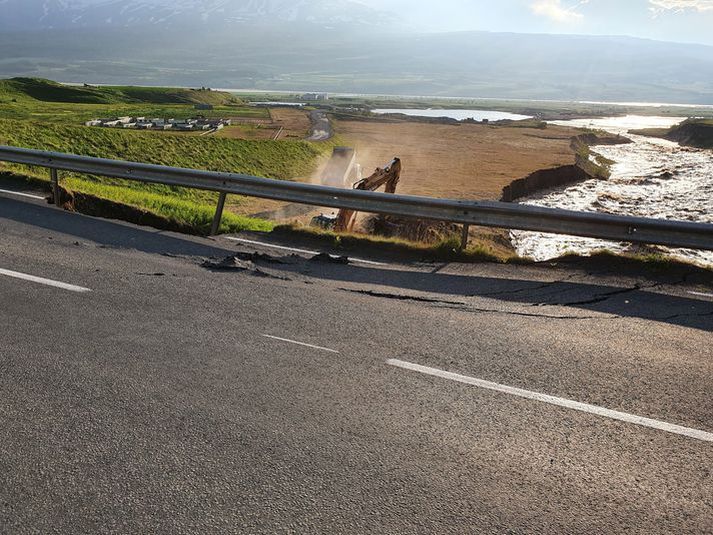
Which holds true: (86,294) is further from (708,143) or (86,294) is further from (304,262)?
(708,143)

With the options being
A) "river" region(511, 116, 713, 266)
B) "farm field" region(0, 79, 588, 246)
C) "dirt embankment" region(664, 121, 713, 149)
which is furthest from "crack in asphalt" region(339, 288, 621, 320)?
"dirt embankment" region(664, 121, 713, 149)

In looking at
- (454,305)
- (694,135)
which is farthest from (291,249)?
(694,135)

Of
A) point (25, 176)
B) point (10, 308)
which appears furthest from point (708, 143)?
point (10, 308)

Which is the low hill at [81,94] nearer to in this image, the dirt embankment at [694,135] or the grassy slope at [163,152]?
the grassy slope at [163,152]

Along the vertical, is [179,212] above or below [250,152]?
above

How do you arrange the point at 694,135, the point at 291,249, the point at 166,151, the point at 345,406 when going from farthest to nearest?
the point at 694,135
the point at 166,151
the point at 291,249
the point at 345,406

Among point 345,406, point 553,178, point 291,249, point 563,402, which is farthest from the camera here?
point 553,178

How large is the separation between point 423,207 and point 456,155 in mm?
53831

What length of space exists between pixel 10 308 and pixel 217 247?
3.89 m

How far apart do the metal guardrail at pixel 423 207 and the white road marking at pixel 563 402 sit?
5064 mm

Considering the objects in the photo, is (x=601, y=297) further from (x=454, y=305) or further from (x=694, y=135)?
(x=694, y=135)

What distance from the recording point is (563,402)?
4.85 m

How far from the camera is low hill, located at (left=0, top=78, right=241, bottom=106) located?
261ft

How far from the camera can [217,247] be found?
10.2 metres
